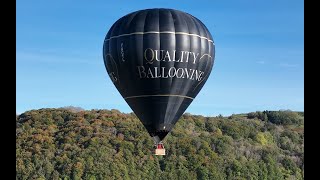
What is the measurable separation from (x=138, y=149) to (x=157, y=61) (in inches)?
3455

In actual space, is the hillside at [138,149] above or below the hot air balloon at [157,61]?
below

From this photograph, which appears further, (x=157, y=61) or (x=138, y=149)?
(x=138, y=149)

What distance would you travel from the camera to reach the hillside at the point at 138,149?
116m

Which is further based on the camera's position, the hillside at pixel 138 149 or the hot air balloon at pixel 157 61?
the hillside at pixel 138 149

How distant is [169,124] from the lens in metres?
38.0

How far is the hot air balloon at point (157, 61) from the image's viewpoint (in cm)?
3622

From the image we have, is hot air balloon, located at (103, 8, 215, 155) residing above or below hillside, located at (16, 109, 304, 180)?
above

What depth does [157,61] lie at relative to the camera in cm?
3619

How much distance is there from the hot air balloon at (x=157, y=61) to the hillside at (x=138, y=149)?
74336 mm

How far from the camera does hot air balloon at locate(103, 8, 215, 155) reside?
3622 centimetres

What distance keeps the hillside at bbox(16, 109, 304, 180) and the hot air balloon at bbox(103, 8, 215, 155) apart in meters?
74.3
